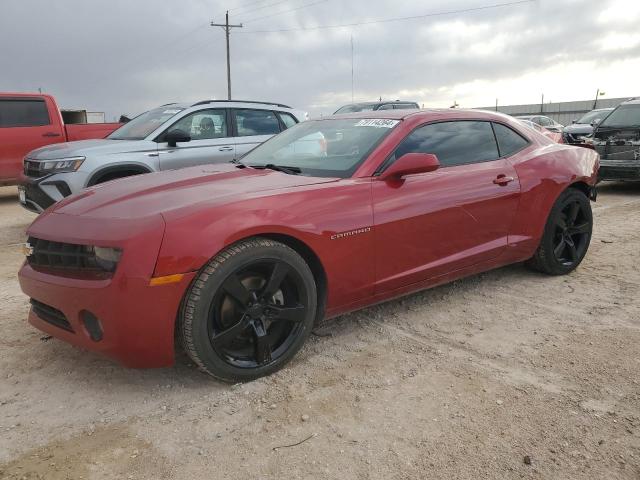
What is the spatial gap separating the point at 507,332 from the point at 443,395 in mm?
997

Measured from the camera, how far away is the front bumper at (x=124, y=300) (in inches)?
95.3

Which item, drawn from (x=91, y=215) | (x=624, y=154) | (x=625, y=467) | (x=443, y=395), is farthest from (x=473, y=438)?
(x=624, y=154)

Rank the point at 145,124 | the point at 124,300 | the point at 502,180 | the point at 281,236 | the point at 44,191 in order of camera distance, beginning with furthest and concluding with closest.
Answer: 1. the point at 145,124
2. the point at 44,191
3. the point at 502,180
4. the point at 281,236
5. the point at 124,300

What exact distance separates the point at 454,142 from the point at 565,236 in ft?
4.98

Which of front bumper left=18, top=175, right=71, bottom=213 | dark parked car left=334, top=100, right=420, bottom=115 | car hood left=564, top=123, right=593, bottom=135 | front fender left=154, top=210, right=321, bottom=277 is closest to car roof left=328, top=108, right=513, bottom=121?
front fender left=154, top=210, right=321, bottom=277

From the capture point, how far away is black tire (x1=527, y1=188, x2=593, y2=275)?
4.42 meters

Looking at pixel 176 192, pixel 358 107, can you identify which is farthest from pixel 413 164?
pixel 358 107

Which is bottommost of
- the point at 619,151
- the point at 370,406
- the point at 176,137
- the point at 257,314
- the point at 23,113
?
the point at 370,406

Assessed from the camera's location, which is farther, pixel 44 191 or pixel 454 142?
pixel 44 191

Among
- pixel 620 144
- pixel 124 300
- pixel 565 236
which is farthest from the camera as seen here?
pixel 620 144

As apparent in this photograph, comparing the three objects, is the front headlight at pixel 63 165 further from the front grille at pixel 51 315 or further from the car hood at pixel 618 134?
the car hood at pixel 618 134

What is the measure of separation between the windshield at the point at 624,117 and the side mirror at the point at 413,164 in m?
8.10

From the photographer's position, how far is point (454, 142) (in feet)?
12.7

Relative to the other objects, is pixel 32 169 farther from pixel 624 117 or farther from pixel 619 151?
pixel 624 117
